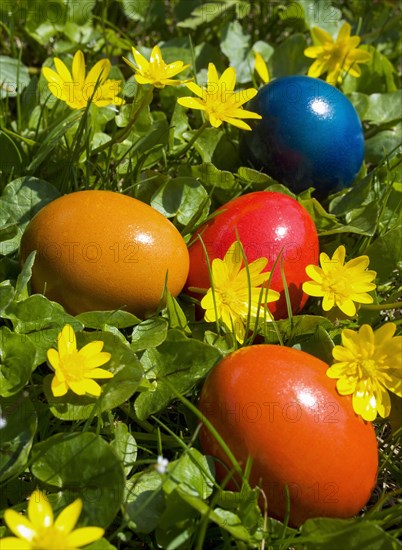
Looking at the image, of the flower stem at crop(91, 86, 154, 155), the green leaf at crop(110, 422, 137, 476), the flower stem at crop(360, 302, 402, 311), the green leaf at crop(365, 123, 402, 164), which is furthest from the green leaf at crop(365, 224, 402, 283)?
the green leaf at crop(110, 422, 137, 476)

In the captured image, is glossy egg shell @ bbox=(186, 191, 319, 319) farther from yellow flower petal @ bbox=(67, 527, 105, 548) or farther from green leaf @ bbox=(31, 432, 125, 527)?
yellow flower petal @ bbox=(67, 527, 105, 548)

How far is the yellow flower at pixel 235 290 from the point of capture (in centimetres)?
151

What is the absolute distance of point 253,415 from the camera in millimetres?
1265

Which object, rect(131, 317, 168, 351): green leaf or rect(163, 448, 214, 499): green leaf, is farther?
rect(131, 317, 168, 351): green leaf

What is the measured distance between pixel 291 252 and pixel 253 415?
41 cm

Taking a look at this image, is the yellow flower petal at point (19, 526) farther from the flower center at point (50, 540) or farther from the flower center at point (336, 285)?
the flower center at point (336, 285)

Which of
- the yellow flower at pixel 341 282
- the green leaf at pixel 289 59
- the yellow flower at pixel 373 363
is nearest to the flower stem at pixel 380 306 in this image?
the yellow flower at pixel 341 282

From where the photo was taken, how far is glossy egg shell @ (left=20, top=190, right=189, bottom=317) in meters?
1.43

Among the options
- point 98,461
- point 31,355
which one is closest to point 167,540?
point 98,461

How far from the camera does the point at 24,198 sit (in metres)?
1.70

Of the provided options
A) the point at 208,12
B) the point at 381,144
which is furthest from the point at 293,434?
the point at 208,12

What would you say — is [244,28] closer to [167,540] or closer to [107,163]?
[107,163]

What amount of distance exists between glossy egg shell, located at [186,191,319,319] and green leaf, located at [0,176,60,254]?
1.15ft

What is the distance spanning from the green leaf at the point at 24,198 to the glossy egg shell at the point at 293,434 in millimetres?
597
